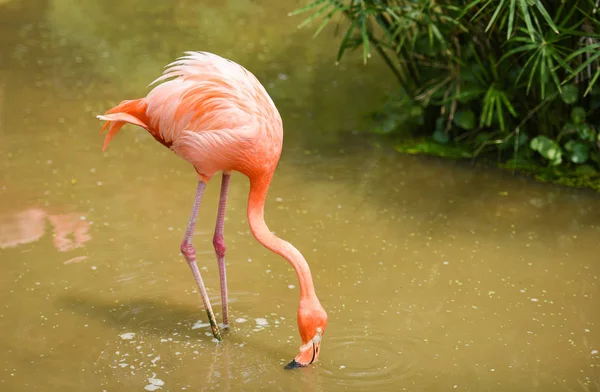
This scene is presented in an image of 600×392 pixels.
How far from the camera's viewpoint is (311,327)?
146 inches

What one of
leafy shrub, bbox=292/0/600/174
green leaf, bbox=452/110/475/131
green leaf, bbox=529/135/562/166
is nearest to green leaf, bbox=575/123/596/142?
leafy shrub, bbox=292/0/600/174

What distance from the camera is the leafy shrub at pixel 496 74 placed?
5.35 m

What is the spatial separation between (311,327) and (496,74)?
268 cm

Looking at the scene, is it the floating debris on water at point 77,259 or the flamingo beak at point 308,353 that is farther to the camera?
the floating debris on water at point 77,259

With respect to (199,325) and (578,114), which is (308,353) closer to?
(199,325)

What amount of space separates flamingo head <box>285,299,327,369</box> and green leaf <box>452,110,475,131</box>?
8.56 ft

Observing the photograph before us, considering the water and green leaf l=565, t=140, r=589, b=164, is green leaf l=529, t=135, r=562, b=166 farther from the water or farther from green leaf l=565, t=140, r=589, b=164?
the water

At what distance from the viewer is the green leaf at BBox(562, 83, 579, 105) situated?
17.9 feet

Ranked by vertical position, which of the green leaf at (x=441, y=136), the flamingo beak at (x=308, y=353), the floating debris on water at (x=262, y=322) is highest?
the green leaf at (x=441, y=136)

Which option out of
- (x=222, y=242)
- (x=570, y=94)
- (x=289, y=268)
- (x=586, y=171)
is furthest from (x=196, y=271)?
(x=586, y=171)

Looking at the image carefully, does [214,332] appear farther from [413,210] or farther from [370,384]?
[413,210]

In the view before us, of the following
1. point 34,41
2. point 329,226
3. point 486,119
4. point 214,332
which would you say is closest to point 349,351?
point 214,332

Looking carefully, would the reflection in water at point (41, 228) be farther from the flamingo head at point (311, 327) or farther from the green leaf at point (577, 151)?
Answer: the green leaf at point (577, 151)

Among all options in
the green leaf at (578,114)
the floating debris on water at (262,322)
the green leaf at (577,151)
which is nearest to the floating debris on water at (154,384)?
the floating debris on water at (262,322)
